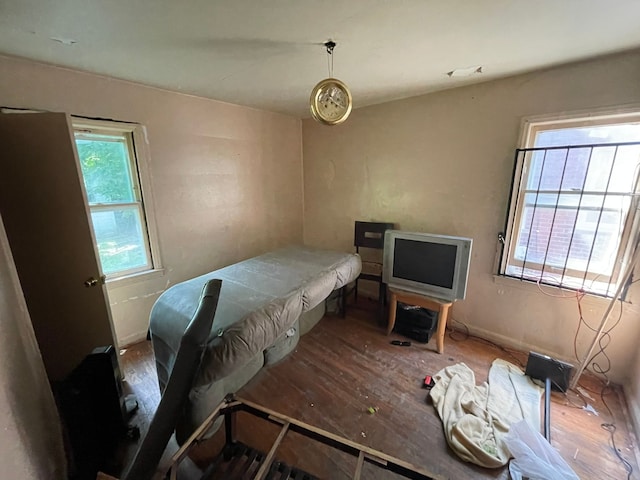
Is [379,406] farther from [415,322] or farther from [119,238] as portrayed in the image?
[119,238]

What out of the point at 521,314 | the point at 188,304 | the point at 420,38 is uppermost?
the point at 420,38

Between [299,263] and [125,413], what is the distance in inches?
63.7

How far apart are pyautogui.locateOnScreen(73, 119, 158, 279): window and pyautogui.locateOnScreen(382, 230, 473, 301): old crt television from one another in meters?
2.39

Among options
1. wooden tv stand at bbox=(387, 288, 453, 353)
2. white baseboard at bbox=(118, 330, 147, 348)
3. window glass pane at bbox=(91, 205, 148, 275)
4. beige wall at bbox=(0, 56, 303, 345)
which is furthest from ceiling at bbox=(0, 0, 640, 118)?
white baseboard at bbox=(118, 330, 147, 348)

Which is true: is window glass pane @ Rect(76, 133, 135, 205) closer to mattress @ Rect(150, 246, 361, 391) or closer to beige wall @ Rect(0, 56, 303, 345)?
beige wall @ Rect(0, 56, 303, 345)

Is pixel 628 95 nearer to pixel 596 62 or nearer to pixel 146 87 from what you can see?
pixel 596 62

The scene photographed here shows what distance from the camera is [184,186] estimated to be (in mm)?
2674

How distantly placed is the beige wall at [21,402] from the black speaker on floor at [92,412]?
0.10 m

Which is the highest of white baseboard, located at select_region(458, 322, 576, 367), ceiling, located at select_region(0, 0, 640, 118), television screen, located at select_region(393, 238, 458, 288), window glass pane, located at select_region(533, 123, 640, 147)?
ceiling, located at select_region(0, 0, 640, 118)

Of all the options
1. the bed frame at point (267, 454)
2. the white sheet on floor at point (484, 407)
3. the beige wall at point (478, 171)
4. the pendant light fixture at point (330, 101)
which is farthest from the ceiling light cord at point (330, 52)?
the white sheet on floor at point (484, 407)

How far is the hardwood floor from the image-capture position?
150 cm

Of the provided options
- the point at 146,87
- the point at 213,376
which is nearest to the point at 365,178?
the point at 146,87

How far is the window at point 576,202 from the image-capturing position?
6.15 ft

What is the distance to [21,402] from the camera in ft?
2.78
